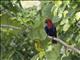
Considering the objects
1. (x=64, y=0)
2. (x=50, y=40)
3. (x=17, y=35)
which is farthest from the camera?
(x=17, y=35)

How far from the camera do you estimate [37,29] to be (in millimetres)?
1934

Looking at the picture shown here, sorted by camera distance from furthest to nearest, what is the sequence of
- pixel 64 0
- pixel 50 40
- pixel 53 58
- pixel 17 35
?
pixel 17 35, pixel 50 40, pixel 53 58, pixel 64 0

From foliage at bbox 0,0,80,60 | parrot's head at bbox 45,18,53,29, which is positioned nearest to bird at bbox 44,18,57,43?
parrot's head at bbox 45,18,53,29

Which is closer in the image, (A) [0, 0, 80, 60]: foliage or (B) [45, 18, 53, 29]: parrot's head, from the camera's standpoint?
(A) [0, 0, 80, 60]: foliage

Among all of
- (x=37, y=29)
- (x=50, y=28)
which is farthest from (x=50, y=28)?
(x=37, y=29)

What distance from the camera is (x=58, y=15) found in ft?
5.44

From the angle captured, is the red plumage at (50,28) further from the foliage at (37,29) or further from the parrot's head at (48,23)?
the foliage at (37,29)

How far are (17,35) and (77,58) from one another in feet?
2.53

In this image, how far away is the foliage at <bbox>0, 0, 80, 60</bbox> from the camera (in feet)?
5.50

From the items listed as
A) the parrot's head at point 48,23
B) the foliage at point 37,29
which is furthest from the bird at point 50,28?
the foliage at point 37,29

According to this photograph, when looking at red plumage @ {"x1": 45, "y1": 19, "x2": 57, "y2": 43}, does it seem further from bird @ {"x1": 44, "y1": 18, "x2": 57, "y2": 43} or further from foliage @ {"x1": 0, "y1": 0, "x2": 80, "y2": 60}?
foliage @ {"x1": 0, "y1": 0, "x2": 80, "y2": 60}

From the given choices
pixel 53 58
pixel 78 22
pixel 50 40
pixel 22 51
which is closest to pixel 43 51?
pixel 50 40

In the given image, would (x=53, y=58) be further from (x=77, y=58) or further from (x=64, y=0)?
(x=64, y=0)

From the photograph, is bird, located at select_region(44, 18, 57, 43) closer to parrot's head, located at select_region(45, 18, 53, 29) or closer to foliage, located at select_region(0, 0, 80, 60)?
parrot's head, located at select_region(45, 18, 53, 29)
